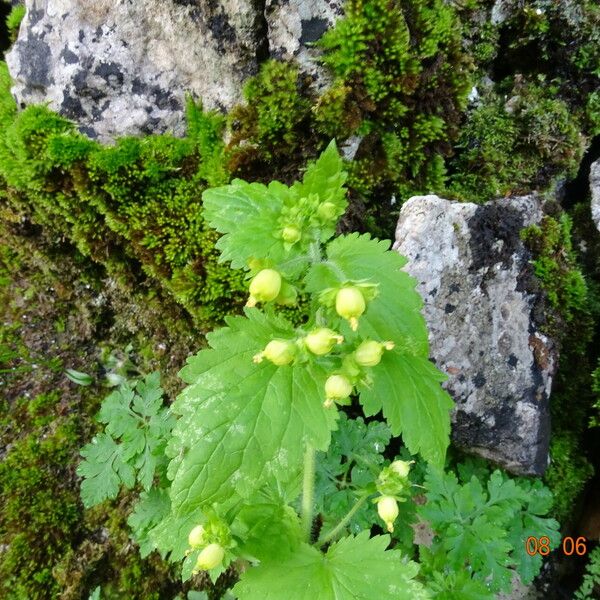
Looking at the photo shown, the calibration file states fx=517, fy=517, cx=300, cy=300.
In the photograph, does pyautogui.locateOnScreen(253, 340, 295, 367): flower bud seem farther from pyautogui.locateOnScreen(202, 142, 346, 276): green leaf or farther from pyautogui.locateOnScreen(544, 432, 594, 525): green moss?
pyautogui.locateOnScreen(544, 432, 594, 525): green moss

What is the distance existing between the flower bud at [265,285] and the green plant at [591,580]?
260cm

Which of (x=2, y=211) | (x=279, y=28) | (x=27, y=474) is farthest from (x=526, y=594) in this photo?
(x=2, y=211)

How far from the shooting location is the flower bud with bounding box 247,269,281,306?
1.40 metres

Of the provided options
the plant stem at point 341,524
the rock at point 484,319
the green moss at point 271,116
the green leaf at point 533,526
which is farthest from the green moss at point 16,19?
the green leaf at point 533,526

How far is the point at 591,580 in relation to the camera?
2.84m

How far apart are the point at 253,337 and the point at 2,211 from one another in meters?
2.54

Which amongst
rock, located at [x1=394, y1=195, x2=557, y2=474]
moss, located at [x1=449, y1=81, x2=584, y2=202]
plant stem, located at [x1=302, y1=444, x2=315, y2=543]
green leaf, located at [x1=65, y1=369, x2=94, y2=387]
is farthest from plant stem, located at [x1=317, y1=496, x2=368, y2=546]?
green leaf, located at [x1=65, y1=369, x2=94, y2=387]

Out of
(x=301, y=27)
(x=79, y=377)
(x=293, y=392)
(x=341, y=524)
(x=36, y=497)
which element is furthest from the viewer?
(x=79, y=377)

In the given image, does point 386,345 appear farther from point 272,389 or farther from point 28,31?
point 28,31

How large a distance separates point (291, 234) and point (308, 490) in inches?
38.8

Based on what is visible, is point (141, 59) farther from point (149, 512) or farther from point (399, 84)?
point (149, 512)

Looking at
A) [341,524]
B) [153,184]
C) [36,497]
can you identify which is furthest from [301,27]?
[36,497]

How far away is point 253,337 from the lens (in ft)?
5.04

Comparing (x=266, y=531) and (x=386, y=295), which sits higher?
(x=386, y=295)
